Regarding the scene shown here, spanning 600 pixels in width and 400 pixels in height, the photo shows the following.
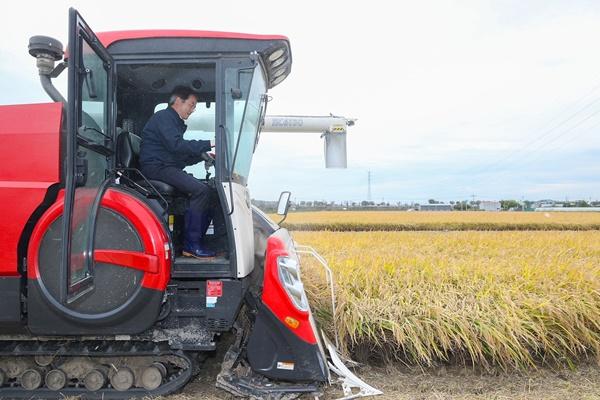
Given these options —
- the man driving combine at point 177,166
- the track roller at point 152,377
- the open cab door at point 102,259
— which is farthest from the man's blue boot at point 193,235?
the track roller at point 152,377

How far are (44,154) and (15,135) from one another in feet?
0.78

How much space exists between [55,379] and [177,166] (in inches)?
66.3

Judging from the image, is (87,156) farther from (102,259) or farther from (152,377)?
(152,377)

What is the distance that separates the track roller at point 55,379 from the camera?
3062 millimetres

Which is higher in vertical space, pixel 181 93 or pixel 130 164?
pixel 181 93

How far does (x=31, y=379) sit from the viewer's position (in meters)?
3.07

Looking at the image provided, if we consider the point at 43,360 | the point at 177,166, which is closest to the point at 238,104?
the point at 177,166

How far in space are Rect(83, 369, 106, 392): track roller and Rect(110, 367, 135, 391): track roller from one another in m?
0.08

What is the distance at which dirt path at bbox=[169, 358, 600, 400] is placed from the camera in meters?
3.37

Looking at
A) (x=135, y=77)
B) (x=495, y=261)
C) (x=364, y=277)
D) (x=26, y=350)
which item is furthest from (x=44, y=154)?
(x=495, y=261)

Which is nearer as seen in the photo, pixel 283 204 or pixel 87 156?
pixel 87 156

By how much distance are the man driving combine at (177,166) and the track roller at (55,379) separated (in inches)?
45.7

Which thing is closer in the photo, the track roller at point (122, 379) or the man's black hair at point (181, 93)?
the track roller at point (122, 379)

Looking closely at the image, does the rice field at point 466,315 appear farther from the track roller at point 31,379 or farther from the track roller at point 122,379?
the track roller at point 31,379
